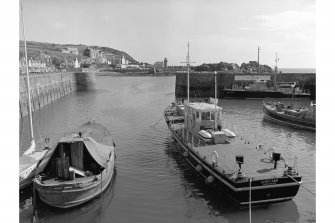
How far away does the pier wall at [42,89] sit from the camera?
178ft

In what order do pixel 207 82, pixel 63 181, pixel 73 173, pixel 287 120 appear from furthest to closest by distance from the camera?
pixel 207 82
pixel 287 120
pixel 73 173
pixel 63 181

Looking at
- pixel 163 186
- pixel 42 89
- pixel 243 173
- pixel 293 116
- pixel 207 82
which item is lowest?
pixel 163 186

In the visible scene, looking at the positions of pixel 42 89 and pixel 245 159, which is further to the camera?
pixel 42 89

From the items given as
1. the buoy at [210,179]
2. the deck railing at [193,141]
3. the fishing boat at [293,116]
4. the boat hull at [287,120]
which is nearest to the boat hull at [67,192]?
the buoy at [210,179]

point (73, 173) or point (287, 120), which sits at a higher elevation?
point (287, 120)

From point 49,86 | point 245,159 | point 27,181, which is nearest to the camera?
point 27,181

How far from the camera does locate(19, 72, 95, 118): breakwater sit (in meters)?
55.5

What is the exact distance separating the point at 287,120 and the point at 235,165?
2931 cm

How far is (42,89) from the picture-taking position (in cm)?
7288

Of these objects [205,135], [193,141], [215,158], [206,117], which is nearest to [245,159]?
[215,158]

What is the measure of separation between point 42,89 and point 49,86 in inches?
331

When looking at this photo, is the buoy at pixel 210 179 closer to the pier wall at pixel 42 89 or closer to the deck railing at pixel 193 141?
the deck railing at pixel 193 141

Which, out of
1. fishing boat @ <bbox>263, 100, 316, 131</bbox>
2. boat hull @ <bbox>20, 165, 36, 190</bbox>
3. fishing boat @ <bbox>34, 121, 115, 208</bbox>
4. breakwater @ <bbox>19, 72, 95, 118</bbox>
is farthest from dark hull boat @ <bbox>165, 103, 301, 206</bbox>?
breakwater @ <bbox>19, 72, 95, 118</bbox>

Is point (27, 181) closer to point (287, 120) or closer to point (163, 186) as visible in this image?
point (163, 186)
